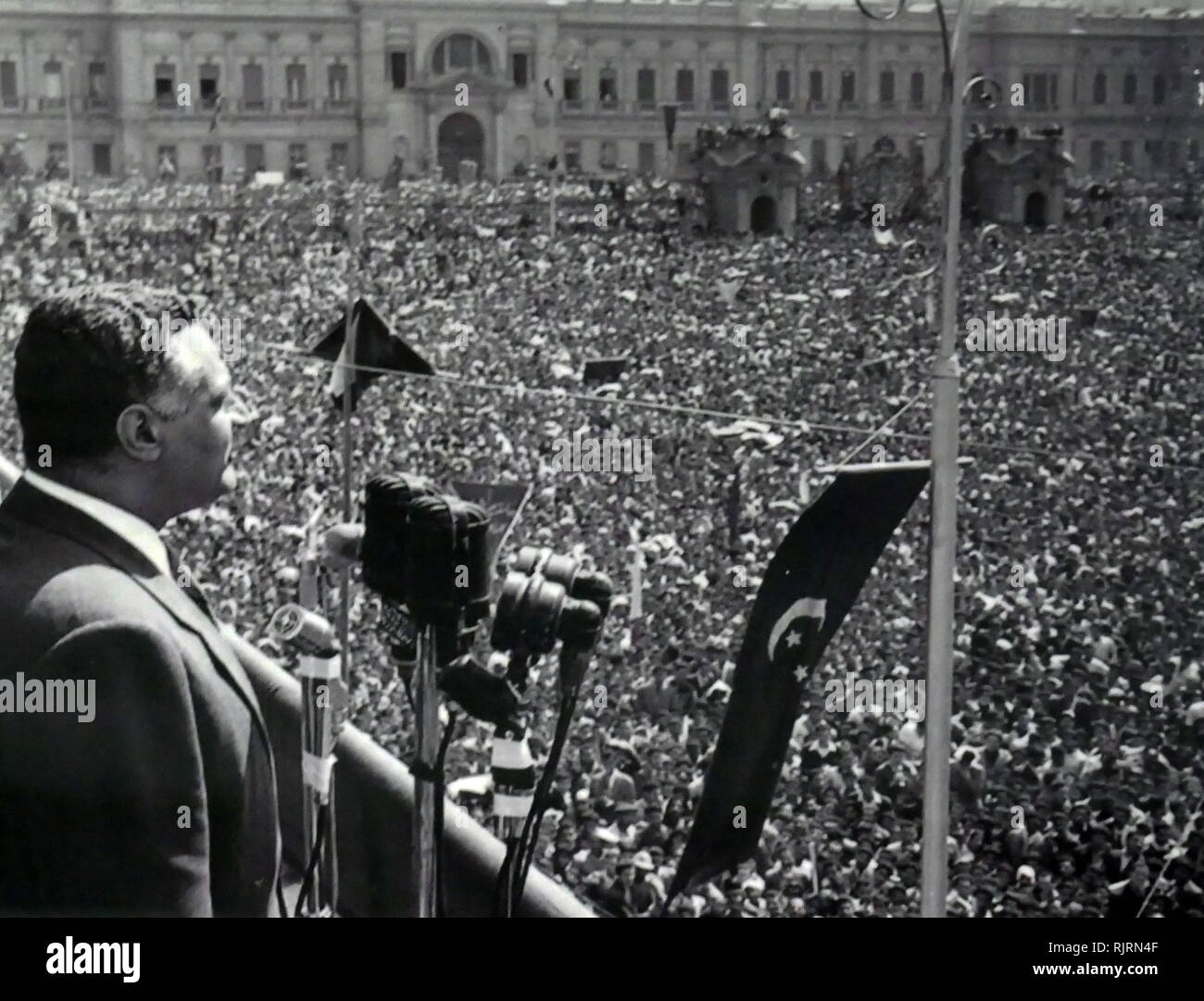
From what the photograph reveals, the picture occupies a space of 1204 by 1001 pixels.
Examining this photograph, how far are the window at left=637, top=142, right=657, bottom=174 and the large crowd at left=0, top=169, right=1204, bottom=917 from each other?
0.31 ft

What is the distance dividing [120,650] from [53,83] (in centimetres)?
241

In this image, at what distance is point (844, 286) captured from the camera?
17.9 ft

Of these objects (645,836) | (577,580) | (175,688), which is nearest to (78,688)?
(175,688)

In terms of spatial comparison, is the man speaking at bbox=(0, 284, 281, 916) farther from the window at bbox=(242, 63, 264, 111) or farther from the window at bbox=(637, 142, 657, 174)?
the window at bbox=(637, 142, 657, 174)

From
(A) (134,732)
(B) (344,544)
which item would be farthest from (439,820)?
(A) (134,732)

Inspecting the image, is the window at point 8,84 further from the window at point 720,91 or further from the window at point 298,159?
the window at point 720,91

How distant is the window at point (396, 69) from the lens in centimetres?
564

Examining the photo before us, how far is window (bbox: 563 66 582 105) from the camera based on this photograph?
223 inches

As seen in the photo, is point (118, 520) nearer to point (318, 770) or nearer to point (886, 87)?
point (318, 770)

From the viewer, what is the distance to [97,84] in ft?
18.0

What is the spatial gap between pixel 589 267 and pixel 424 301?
52 centimetres

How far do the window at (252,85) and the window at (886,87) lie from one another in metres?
1.88

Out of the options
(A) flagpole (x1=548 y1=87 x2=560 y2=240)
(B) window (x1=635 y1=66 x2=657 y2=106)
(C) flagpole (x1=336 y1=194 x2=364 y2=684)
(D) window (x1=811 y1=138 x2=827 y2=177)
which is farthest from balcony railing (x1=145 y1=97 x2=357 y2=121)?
(D) window (x1=811 y1=138 x2=827 y2=177)
